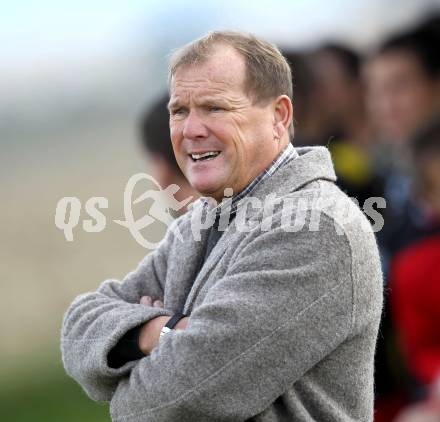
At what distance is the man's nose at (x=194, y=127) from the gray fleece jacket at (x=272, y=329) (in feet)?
0.72

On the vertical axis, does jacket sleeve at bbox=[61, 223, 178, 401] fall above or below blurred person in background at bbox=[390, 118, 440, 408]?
above

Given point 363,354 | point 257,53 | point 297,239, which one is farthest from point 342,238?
point 257,53

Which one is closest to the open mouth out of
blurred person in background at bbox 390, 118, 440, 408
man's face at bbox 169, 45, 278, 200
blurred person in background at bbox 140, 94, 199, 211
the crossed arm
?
man's face at bbox 169, 45, 278, 200

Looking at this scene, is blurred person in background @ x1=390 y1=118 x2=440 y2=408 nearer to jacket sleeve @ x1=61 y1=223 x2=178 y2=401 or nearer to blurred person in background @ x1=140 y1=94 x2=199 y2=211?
blurred person in background @ x1=140 y1=94 x2=199 y2=211

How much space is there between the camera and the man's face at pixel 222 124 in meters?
2.97

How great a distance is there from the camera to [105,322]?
9.78ft

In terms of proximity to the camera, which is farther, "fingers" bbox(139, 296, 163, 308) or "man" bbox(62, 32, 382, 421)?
"fingers" bbox(139, 296, 163, 308)

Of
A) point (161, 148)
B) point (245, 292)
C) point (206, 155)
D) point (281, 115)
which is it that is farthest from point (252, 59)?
point (161, 148)

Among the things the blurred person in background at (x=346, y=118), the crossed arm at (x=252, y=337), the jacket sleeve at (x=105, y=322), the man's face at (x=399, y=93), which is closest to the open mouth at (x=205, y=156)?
the crossed arm at (x=252, y=337)

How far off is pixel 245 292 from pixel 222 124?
490 mm

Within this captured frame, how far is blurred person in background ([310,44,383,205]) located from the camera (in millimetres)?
4969

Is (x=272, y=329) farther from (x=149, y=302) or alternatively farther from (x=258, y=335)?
(x=149, y=302)

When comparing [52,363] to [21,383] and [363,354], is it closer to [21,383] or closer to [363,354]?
[21,383]

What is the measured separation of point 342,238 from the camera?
275 cm
